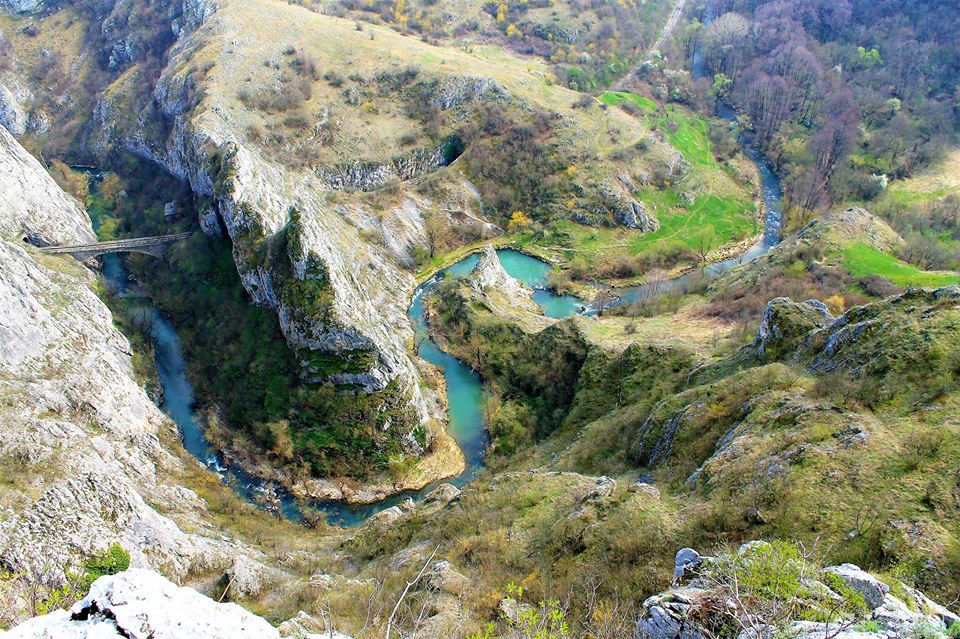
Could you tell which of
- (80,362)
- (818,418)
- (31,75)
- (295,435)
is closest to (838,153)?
(818,418)

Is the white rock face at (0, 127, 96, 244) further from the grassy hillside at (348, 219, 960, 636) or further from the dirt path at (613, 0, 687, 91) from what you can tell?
the dirt path at (613, 0, 687, 91)

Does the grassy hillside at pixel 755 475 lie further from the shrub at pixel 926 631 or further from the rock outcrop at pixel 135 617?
the rock outcrop at pixel 135 617

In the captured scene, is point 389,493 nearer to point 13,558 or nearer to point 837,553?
point 13,558

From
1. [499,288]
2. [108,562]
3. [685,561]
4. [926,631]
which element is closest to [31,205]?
[499,288]

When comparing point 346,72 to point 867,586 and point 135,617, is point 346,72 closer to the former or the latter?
point 135,617

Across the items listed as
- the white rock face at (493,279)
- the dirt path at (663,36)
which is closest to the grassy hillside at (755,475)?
the white rock face at (493,279)

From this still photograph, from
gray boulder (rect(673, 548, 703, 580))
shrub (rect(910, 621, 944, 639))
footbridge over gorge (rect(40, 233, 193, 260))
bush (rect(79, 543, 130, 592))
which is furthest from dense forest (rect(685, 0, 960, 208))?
bush (rect(79, 543, 130, 592))
